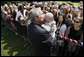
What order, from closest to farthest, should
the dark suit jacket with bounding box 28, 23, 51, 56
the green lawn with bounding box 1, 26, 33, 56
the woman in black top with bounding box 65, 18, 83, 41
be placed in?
the dark suit jacket with bounding box 28, 23, 51, 56 → the woman in black top with bounding box 65, 18, 83, 41 → the green lawn with bounding box 1, 26, 33, 56

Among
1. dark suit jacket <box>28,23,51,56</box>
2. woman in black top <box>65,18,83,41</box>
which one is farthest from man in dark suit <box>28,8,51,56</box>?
woman in black top <box>65,18,83,41</box>

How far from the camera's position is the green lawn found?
14.3ft

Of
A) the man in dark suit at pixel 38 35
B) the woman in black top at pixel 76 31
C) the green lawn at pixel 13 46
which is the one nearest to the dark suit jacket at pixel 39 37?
the man in dark suit at pixel 38 35

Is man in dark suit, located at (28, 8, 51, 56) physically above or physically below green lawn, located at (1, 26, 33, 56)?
above

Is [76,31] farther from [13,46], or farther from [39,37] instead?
[13,46]

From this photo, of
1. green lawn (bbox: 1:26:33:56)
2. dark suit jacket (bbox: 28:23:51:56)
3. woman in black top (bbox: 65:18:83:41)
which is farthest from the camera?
green lawn (bbox: 1:26:33:56)

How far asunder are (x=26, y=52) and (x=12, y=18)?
1968 mm

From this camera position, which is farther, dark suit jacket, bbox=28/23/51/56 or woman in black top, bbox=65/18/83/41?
woman in black top, bbox=65/18/83/41

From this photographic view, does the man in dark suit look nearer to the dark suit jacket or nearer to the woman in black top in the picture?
the dark suit jacket

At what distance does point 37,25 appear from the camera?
203cm

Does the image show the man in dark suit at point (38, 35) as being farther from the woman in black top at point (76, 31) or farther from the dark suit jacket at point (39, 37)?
the woman in black top at point (76, 31)

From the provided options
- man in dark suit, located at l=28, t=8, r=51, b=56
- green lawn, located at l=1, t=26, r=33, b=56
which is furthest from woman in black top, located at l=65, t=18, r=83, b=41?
green lawn, located at l=1, t=26, r=33, b=56

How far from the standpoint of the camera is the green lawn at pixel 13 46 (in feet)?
14.3

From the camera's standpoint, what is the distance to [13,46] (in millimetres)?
4898
